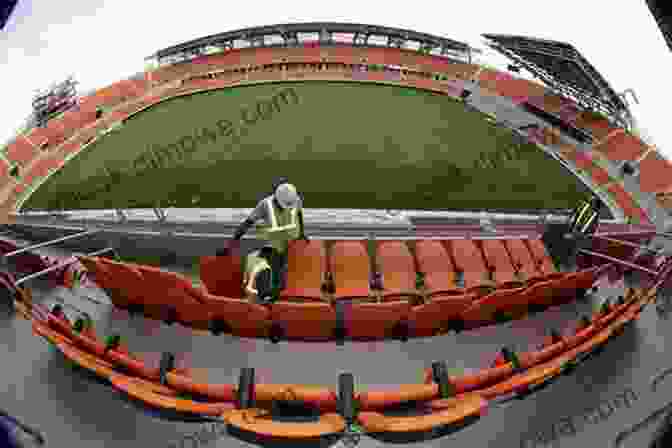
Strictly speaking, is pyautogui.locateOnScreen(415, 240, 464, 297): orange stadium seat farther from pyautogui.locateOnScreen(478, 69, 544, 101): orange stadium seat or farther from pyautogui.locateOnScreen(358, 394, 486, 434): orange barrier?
pyautogui.locateOnScreen(478, 69, 544, 101): orange stadium seat

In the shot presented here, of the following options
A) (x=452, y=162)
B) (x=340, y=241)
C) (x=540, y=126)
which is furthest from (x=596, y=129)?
(x=340, y=241)

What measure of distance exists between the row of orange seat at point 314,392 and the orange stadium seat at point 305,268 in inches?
38.5

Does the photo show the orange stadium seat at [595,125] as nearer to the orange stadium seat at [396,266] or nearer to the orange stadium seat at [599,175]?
the orange stadium seat at [599,175]

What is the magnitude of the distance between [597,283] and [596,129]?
6592mm

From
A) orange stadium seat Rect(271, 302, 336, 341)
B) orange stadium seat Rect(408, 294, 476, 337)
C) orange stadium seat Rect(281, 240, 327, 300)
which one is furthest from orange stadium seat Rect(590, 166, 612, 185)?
orange stadium seat Rect(271, 302, 336, 341)

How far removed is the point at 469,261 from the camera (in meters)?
3.23

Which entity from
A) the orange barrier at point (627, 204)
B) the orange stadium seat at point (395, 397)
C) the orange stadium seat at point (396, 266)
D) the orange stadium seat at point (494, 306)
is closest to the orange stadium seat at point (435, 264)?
the orange stadium seat at point (396, 266)

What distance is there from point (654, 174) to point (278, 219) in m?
8.74

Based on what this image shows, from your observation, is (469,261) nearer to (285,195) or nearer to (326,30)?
(285,195)

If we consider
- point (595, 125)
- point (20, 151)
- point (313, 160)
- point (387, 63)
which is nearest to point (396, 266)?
point (313, 160)

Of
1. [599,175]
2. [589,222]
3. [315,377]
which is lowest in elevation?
[315,377]

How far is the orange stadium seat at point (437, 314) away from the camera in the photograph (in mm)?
2299

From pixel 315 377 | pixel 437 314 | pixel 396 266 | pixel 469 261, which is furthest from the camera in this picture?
pixel 469 261

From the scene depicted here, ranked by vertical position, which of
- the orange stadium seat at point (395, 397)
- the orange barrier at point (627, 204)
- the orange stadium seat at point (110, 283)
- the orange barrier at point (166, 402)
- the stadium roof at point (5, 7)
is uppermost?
the orange barrier at point (627, 204)
